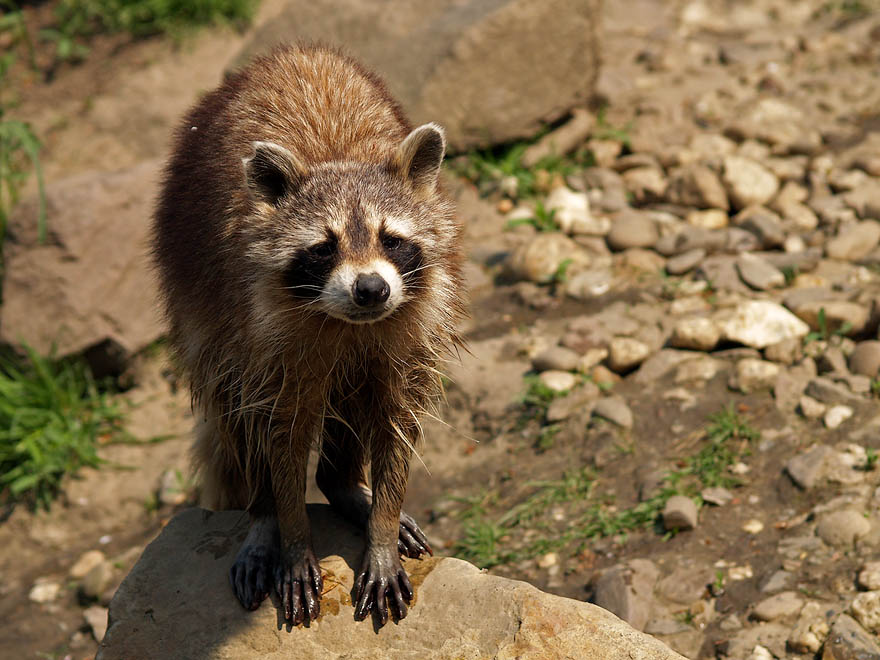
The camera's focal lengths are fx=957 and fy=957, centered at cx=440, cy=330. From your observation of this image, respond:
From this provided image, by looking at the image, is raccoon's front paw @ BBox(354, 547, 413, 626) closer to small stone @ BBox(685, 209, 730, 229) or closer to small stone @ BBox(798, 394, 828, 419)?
small stone @ BBox(798, 394, 828, 419)

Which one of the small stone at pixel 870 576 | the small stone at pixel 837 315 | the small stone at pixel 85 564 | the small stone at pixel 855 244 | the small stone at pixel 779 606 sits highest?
the small stone at pixel 855 244

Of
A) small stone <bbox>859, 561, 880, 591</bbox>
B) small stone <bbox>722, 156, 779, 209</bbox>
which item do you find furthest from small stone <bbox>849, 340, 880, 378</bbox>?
small stone <bbox>722, 156, 779, 209</bbox>

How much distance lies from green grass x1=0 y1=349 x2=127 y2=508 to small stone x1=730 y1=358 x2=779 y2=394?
397 cm

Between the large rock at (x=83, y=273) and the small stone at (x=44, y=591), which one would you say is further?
the large rock at (x=83, y=273)

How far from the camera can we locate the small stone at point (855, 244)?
5812mm

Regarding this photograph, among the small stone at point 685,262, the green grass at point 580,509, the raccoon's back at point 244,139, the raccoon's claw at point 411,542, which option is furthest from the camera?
the small stone at point 685,262

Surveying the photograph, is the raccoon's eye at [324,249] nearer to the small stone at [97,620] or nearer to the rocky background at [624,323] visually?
the rocky background at [624,323]

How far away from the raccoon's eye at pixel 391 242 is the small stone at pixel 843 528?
89.2 inches

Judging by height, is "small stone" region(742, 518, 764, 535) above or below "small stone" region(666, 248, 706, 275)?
below

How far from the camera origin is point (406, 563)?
12.5 ft

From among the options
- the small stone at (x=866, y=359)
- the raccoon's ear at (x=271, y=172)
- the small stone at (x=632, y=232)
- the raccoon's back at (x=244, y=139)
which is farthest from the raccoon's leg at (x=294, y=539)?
the small stone at (x=632, y=232)

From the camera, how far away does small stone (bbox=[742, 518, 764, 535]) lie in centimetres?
433

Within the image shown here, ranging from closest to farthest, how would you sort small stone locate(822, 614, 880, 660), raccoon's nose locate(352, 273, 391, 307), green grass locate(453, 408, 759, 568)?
1. raccoon's nose locate(352, 273, 391, 307)
2. small stone locate(822, 614, 880, 660)
3. green grass locate(453, 408, 759, 568)

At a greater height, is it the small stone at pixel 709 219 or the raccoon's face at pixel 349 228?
the raccoon's face at pixel 349 228
